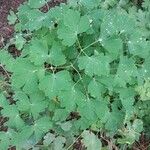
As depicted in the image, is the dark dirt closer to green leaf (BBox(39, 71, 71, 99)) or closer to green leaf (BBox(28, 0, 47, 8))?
green leaf (BBox(28, 0, 47, 8))

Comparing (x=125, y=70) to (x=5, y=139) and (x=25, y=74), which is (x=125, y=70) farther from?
(x=5, y=139)

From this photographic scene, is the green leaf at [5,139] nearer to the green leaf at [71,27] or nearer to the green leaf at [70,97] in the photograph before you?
the green leaf at [70,97]

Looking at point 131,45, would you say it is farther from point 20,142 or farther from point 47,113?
point 20,142

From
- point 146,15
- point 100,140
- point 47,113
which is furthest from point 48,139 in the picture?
point 146,15

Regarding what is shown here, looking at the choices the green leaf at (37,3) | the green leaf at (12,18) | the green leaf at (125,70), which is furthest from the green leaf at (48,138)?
the green leaf at (12,18)

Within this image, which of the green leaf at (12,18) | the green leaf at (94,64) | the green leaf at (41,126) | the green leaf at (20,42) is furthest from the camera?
the green leaf at (12,18)

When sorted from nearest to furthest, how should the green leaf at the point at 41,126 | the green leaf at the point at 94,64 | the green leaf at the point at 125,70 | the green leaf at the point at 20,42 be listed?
the green leaf at the point at 94,64 → the green leaf at the point at 125,70 → the green leaf at the point at 41,126 → the green leaf at the point at 20,42

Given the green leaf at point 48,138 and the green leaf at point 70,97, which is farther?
the green leaf at point 48,138

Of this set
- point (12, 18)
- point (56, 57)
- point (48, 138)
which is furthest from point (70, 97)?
point (12, 18)
